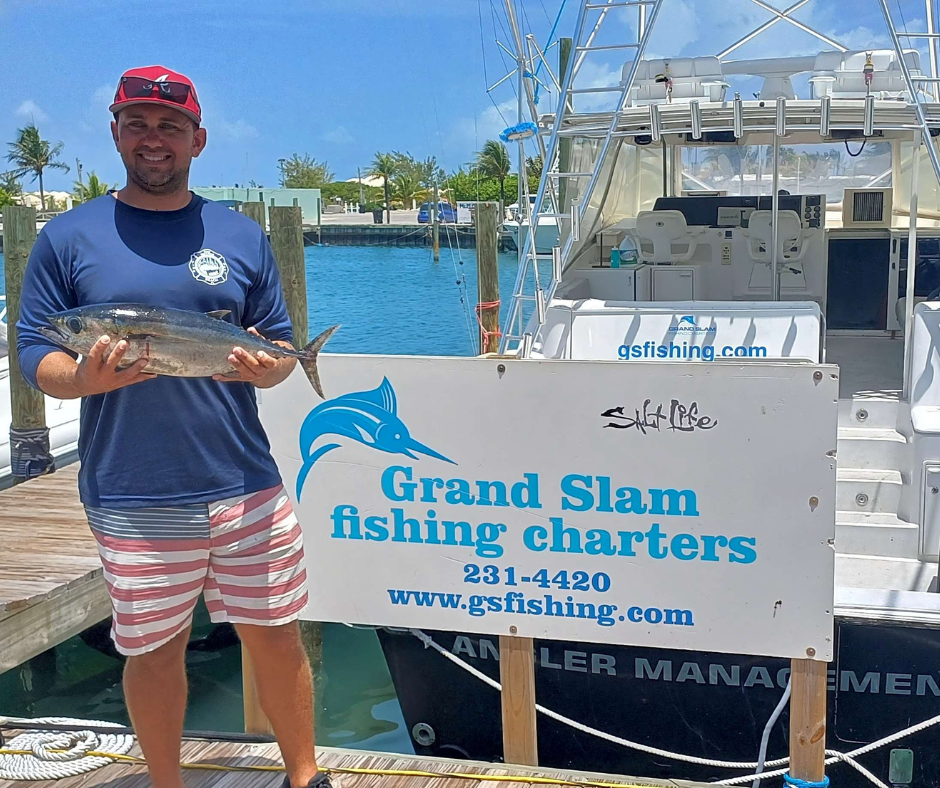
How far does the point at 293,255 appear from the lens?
8.84 meters

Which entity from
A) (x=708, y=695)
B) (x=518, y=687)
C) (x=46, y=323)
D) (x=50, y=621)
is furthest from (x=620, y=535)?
(x=50, y=621)

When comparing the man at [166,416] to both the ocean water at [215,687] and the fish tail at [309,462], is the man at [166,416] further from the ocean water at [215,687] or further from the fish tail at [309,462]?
the ocean water at [215,687]

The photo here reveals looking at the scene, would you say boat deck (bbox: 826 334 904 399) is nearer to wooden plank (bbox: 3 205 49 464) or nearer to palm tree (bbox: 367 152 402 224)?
wooden plank (bbox: 3 205 49 464)

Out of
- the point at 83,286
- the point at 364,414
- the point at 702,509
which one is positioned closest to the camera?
the point at 83,286

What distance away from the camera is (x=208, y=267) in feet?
8.20

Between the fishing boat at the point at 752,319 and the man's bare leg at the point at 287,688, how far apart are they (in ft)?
3.93

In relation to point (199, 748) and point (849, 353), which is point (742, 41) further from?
point (199, 748)

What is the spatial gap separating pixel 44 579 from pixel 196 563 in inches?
127

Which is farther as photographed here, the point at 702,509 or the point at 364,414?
the point at 364,414

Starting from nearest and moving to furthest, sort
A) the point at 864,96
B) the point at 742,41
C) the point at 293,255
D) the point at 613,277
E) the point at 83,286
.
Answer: the point at 83,286 < the point at 864,96 < the point at 613,277 < the point at 742,41 < the point at 293,255

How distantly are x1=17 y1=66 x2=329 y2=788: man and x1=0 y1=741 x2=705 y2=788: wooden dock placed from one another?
528 millimetres

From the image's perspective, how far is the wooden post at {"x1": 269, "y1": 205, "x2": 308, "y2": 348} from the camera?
8.56 metres

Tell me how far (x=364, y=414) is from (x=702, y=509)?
1125mm

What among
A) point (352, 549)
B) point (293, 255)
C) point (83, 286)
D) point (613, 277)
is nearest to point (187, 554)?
point (83, 286)
